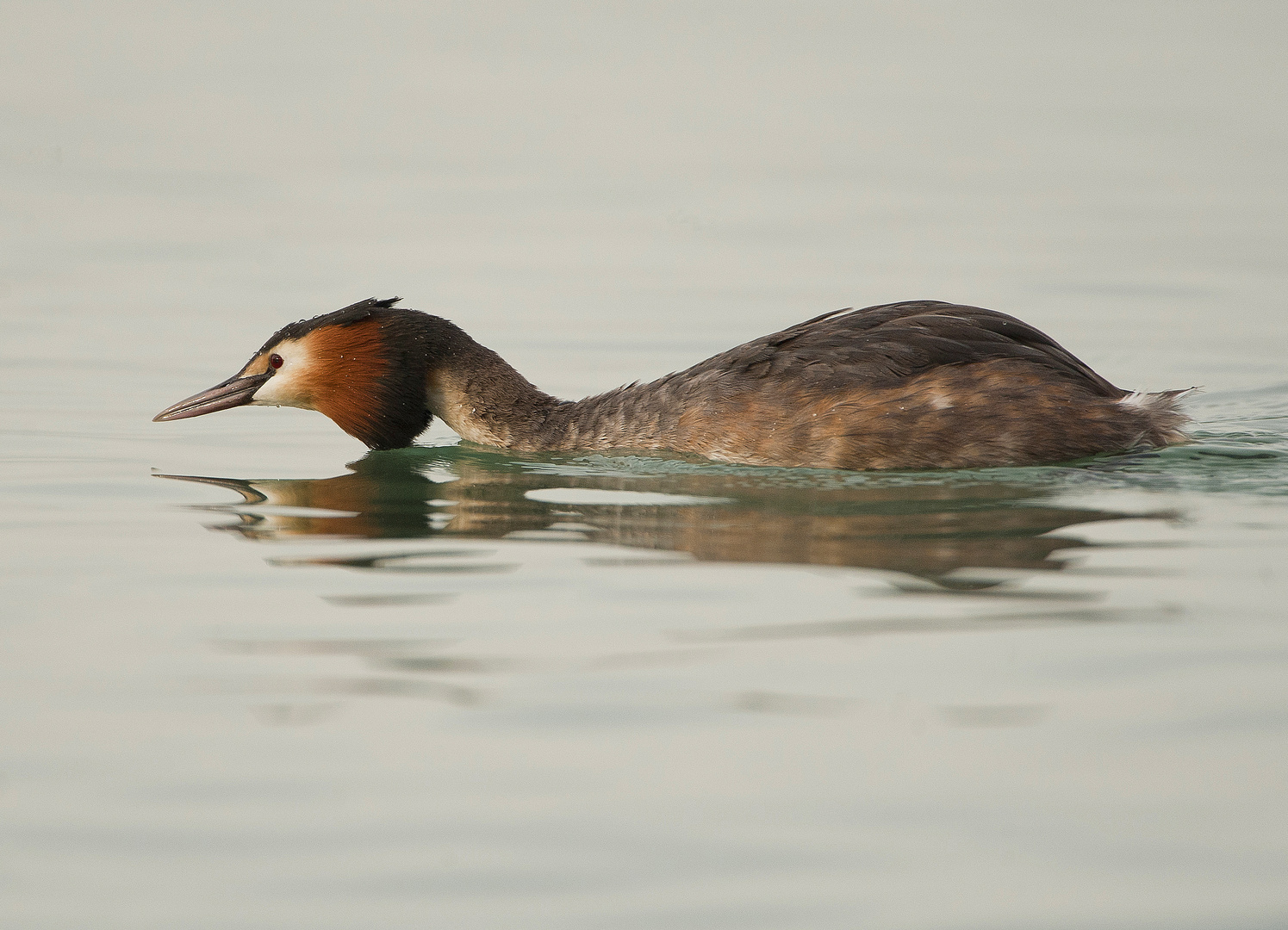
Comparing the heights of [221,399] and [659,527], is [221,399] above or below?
above

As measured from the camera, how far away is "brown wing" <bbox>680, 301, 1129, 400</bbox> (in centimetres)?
905

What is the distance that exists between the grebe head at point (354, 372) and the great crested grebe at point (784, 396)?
1 cm

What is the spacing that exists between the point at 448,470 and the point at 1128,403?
393 centimetres

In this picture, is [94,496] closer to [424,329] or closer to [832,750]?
[424,329]

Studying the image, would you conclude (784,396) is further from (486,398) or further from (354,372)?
(354,372)

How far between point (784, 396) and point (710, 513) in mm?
1346

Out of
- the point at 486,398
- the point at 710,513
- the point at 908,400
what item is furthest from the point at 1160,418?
the point at 486,398

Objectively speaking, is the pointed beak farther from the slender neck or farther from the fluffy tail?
the fluffy tail

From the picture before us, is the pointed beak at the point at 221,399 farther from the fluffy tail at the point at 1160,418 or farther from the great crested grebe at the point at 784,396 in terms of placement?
the fluffy tail at the point at 1160,418

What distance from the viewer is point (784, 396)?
9.23 meters

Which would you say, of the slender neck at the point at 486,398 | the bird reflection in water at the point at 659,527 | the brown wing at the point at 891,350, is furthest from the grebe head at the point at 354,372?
the brown wing at the point at 891,350

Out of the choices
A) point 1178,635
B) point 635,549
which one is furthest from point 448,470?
point 1178,635

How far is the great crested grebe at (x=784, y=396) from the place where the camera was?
8898 mm

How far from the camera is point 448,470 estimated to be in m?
9.86
